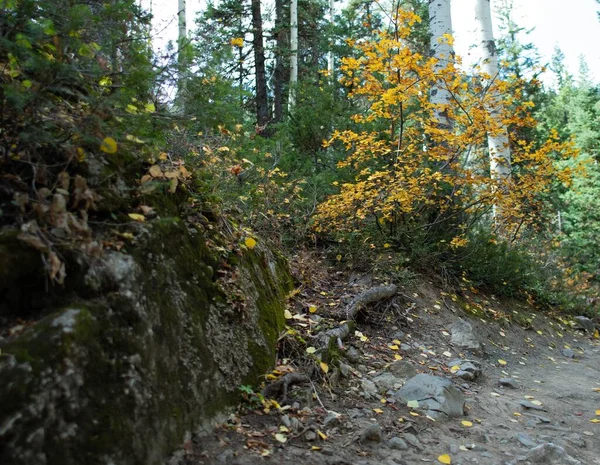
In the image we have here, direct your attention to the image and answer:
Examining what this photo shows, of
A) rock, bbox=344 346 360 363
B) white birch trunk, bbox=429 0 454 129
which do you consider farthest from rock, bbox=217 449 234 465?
white birch trunk, bbox=429 0 454 129

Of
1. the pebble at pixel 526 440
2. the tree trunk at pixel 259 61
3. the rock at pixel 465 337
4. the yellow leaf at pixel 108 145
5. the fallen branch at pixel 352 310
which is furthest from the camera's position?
the tree trunk at pixel 259 61

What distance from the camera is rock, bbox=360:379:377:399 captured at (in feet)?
12.3

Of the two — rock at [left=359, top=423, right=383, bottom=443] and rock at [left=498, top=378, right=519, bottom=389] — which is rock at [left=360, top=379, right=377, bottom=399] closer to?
rock at [left=359, top=423, right=383, bottom=443]

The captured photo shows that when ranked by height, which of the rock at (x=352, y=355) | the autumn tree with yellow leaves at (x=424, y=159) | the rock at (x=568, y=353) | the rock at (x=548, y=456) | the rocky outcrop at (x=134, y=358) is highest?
the autumn tree with yellow leaves at (x=424, y=159)

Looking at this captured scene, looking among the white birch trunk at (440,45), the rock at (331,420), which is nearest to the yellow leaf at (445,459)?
the rock at (331,420)

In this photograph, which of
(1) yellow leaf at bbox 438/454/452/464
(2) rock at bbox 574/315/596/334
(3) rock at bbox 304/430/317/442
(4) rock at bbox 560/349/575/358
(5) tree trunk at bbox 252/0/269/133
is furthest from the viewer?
(5) tree trunk at bbox 252/0/269/133

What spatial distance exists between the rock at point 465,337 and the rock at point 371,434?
2.84m

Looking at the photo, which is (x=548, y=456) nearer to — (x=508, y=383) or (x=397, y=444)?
(x=397, y=444)

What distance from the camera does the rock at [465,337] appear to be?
5523 millimetres

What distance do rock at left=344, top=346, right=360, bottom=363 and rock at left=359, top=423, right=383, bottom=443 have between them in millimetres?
1179

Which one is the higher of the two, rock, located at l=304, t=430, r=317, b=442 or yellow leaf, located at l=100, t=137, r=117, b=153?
yellow leaf, located at l=100, t=137, r=117, b=153

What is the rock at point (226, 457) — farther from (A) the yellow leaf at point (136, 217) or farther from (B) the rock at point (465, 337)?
(B) the rock at point (465, 337)

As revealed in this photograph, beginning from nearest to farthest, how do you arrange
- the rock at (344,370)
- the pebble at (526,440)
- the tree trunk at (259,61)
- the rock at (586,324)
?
1. the pebble at (526,440)
2. the rock at (344,370)
3. the rock at (586,324)
4. the tree trunk at (259,61)

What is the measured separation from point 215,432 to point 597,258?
23.1m
